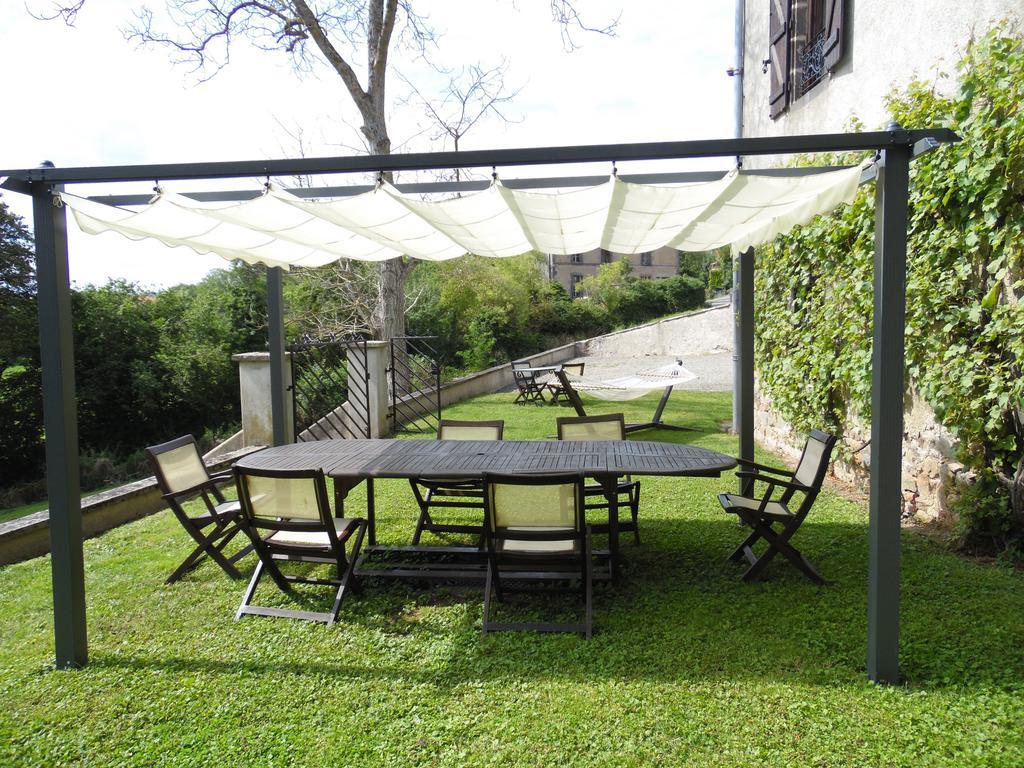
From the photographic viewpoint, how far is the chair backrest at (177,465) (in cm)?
405

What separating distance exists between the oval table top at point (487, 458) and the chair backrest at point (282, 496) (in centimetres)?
12

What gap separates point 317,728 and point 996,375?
411 cm

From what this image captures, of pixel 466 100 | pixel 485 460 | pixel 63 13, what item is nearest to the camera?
pixel 485 460

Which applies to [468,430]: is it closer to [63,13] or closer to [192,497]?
[192,497]

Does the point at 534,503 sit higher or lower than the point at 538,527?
higher

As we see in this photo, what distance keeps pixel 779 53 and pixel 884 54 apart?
2.31m

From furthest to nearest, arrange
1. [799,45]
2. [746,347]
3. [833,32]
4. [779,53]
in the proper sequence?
[779,53], [799,45], [833,32], [746,347]

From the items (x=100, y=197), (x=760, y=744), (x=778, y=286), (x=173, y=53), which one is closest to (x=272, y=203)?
(x=100, y=197)

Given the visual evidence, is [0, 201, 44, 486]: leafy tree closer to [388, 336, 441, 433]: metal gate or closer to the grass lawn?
[388, 336, 441, 433]: metal gate

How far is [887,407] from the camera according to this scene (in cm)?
264

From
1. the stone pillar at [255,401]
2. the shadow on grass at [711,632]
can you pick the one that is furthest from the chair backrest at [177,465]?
the stone pillar at [255,401]

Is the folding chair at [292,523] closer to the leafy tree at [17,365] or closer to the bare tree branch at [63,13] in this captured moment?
the bare tree branch at [63,13]

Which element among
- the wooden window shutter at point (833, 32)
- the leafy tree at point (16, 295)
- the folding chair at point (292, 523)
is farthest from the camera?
the leafy tree at point (16, 295)

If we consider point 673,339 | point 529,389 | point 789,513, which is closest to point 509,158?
point 789,513
